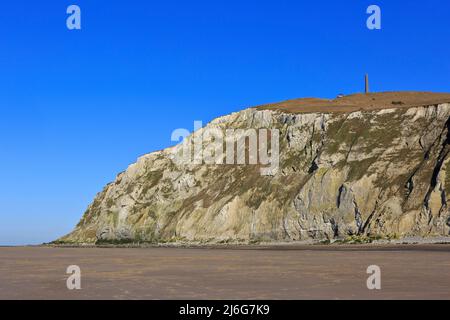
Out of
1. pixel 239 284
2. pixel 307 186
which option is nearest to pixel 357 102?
pixel 307 186

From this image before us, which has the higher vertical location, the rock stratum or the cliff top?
the cliff top

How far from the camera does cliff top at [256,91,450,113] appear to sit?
4028 inches

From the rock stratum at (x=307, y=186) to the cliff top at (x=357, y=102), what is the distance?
0.66 metres

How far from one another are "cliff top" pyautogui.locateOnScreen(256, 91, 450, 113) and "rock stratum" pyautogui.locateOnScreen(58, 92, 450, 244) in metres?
0.66

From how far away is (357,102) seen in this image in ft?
369

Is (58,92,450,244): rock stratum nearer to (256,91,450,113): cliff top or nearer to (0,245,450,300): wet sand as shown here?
(256,91,450,113): cliff top

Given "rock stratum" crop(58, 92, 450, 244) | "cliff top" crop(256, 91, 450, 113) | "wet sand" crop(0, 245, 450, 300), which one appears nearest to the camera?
"wet sand" crop(0, 245, 450, 300)

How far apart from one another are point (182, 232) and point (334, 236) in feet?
78.2

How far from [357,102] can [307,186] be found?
3717 centimetres

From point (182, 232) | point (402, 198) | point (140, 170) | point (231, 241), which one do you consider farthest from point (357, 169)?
point (140, 170)

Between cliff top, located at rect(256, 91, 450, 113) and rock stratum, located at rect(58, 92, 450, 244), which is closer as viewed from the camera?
rock stratum, located at rect(58, 92, 450, 244)

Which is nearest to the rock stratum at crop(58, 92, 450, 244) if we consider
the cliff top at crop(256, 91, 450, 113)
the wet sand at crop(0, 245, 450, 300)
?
the cliff top at crop(256, 91, 450, 113)

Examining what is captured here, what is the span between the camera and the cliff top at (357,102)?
4028 inches
